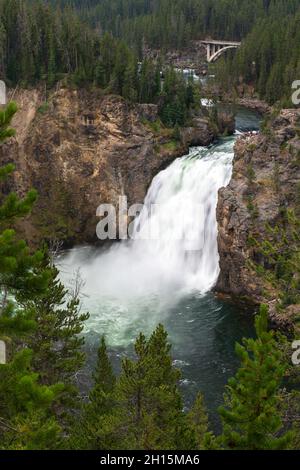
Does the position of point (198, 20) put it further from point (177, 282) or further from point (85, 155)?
point (177, 282)

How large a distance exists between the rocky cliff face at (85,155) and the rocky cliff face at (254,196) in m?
12.7

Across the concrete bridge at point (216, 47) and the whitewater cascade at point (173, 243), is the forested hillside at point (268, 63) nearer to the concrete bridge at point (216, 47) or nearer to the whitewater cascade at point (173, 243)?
the concrete bridge at point (216, 47)

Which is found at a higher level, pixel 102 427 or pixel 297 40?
pixel 297 40

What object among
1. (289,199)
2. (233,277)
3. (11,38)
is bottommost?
(233,277)

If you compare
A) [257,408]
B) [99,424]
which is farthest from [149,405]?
[257,408]

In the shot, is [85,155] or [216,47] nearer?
[85,155]

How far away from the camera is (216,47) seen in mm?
123938

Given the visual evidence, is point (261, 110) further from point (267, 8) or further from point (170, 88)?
point (267, 8)

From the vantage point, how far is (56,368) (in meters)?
22.5

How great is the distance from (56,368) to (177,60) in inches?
4423

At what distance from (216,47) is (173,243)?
8777 centimetres

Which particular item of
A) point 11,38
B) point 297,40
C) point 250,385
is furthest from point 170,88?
point 250,385

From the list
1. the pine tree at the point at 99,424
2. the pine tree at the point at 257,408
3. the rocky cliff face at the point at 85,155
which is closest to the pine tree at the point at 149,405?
the pine tree at the point at 99,424

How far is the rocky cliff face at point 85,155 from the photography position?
53.8 metres
